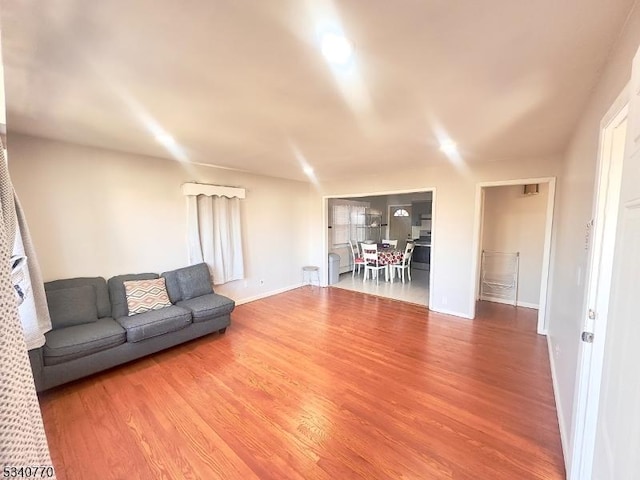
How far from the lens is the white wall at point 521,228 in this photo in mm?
4262

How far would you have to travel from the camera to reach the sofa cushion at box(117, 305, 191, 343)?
2.64m

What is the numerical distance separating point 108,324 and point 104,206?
138 cm

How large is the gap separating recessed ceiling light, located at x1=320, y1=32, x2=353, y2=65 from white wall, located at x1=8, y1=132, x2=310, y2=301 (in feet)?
10.3

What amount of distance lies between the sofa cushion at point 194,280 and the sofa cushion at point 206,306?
0.39 ft

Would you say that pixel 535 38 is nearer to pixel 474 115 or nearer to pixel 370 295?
pixel 474 115

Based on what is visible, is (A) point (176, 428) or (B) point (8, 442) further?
(A) point (176, 428)

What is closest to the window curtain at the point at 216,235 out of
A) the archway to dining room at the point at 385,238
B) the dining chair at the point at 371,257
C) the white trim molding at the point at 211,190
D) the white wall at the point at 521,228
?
the white trim molding at the point at 211,190

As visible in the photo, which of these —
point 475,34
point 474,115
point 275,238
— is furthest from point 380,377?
point 275,238

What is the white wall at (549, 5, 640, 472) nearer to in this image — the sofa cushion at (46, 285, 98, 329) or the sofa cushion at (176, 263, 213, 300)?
the sofa cushion at (176, 263, 213, 300)

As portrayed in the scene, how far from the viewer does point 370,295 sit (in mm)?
5168

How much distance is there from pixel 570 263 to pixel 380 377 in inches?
72.8

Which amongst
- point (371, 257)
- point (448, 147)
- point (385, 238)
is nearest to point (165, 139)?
point (448, 147)

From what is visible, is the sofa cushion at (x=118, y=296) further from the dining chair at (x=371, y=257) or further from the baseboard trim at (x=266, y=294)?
the dining chair at (x=371, y=257)

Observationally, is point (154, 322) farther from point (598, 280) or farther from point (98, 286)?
point (598, 280)
